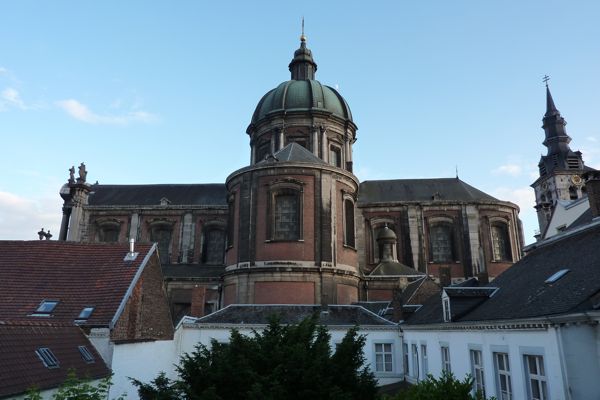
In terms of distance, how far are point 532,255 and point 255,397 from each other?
36.2 ft

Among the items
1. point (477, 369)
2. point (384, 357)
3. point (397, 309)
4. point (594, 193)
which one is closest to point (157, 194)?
point (397, 309)

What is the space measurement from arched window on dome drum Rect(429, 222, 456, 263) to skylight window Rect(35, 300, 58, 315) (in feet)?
81.7

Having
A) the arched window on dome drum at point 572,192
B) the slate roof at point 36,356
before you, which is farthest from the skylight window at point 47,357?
the arched window on dome drum at point 572,192

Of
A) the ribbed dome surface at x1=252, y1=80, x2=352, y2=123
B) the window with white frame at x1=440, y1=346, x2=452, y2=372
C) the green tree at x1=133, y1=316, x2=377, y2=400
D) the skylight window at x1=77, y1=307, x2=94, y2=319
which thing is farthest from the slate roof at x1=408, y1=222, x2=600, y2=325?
the ribbed dome surface at x1=252, y1=80, x2=352, y2=123

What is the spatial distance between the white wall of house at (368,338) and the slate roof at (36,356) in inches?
A: 285

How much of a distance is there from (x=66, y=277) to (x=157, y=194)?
22.9 metres

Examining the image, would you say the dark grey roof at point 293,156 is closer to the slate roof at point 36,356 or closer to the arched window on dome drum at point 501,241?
the arched window on dome drum at point 501,241

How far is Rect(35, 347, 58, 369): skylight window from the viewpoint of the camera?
994 centimetres

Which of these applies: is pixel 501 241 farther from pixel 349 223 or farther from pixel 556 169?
pixel 556 169

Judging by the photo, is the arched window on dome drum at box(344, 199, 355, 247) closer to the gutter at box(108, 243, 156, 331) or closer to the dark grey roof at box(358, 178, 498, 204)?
the dark grey roof at box(358, 178, 498, 204)

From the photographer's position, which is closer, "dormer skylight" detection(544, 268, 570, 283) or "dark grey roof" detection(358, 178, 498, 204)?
"dormer skylight" detection(544, 268, 570, 283)

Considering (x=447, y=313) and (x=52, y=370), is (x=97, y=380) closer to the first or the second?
(x=52, y=370)

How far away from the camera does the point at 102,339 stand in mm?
12328

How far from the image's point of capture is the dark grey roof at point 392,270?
28163 millimetres
